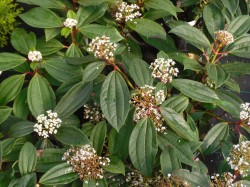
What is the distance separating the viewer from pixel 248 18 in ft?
5.43

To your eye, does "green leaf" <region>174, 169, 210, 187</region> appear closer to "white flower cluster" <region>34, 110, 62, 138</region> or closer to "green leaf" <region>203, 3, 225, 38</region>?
"white flower cluster" <region>34, 110, 62, 138</region>

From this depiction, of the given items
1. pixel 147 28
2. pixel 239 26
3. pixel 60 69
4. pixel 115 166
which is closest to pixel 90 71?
pixel 60 69

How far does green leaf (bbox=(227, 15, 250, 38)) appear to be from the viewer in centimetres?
161

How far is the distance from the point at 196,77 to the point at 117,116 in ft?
1.60

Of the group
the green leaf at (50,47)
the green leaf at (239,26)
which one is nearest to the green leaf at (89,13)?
the green leaf at (50,47)

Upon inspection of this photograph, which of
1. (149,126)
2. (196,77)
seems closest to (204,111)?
(196,77)

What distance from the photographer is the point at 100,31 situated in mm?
1609

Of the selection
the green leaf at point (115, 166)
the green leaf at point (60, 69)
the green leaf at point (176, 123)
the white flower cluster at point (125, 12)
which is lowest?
the green leaf at point (115, 166)

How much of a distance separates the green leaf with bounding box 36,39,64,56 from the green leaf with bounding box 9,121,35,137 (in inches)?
12.9

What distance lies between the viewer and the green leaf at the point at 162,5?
1638mm

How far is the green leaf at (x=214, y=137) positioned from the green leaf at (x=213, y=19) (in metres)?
0.37

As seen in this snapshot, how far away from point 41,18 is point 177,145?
2.37 feet

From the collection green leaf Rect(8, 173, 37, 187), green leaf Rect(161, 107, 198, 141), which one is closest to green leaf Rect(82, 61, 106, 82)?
green leaf Rect(161, 107, 198, 141)

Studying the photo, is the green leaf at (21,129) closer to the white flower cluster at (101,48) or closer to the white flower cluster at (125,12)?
the white flower cluster at (101,48)
